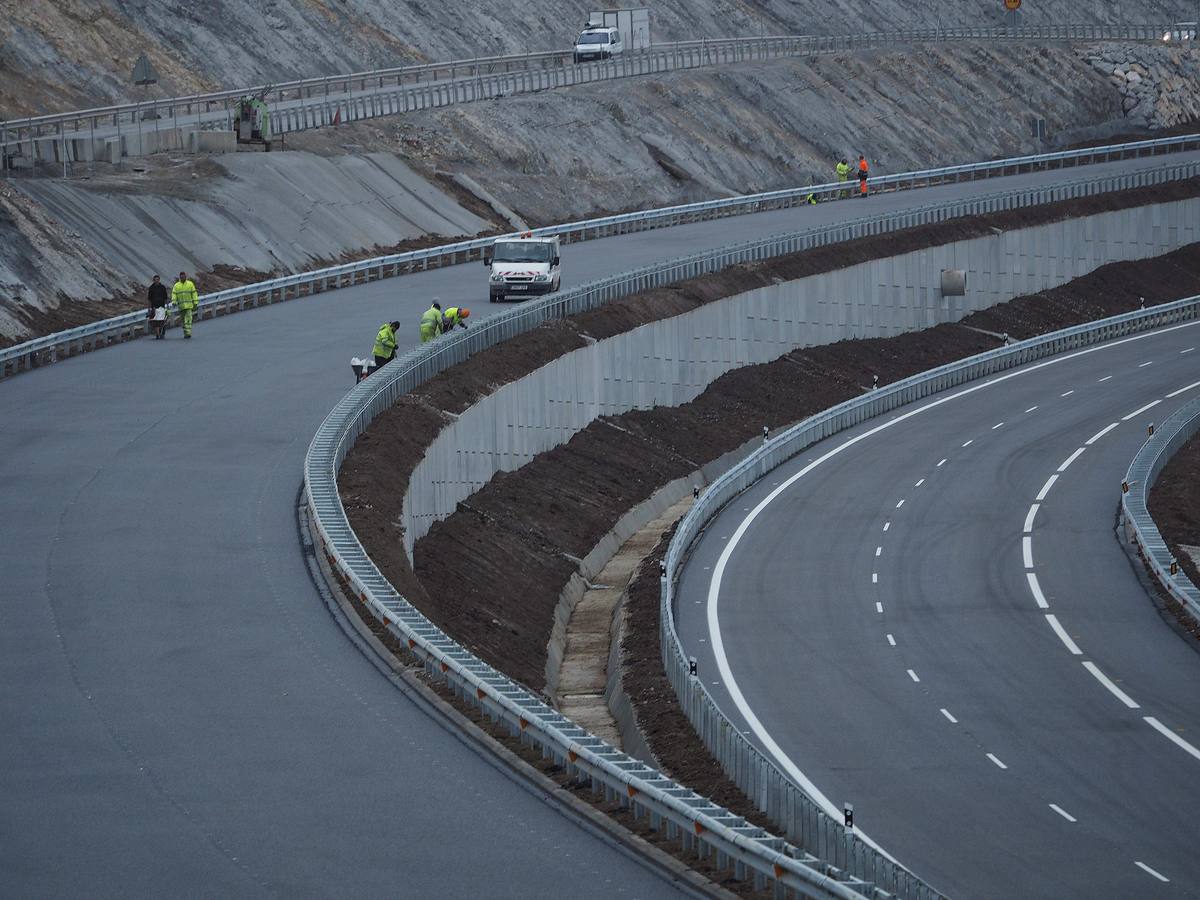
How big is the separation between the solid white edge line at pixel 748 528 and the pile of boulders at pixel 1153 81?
35.9 meters

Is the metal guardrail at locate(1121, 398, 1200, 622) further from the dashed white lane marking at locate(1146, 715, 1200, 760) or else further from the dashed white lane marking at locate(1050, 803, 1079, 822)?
the dashed white lane marking at locate(1050, 803, 1079, 822)

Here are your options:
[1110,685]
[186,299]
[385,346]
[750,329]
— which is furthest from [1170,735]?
[750,329]

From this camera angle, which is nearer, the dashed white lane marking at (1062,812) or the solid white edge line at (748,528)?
the dashed white lane marking at (1062,812)

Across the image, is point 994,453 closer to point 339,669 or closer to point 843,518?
point 843,518

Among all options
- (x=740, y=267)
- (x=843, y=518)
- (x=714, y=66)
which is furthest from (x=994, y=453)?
(x=714, y=66)

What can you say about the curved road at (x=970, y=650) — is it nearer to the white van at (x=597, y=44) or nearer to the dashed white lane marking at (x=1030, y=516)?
the dashed white lane marking at (x=1030, y=516)

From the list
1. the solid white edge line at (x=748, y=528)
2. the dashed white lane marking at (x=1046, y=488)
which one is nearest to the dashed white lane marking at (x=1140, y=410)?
the solid white edge line at (x=748, y=528)

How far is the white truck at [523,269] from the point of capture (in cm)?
5066

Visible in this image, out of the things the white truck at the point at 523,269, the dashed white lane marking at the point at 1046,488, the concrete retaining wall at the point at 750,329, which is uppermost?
the white truck at the point at 523,269

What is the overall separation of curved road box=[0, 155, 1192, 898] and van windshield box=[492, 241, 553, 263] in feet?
50.4

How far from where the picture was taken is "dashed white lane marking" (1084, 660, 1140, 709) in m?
28.2

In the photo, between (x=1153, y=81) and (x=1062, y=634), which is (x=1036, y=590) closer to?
(x=1062, y=634)

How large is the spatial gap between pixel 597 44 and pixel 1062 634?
58.3 metres

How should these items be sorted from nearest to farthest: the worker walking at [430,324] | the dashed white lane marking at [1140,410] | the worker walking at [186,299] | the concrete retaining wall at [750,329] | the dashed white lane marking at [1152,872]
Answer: the dashed white lane marking at [1152,872], the concrete retaining wall at [750,329], the worker walking at [430,324], the worker walking at [186,299], the dashed white lane marking at [1140,410]
